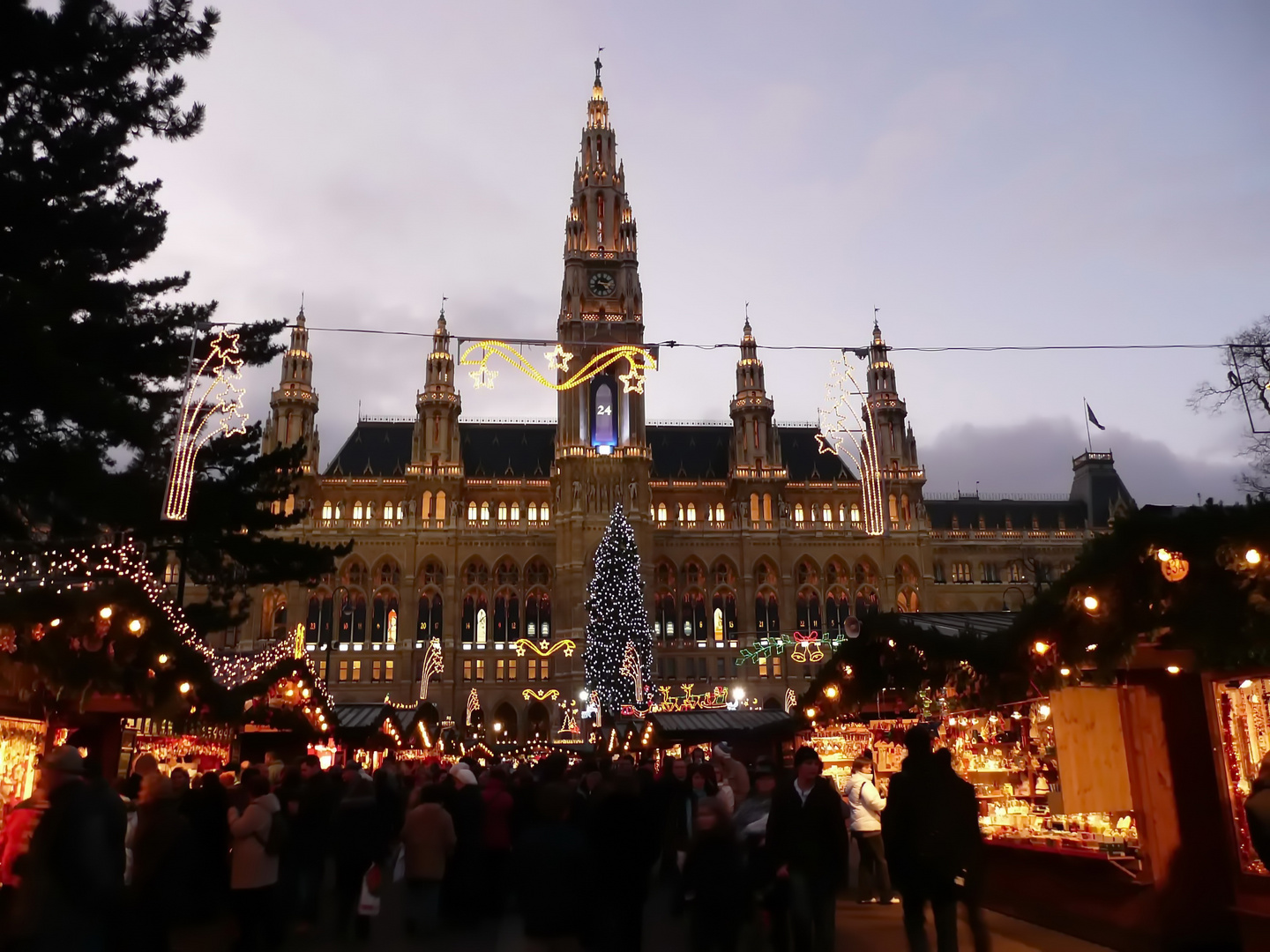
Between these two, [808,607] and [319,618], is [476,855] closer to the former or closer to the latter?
[319,618]

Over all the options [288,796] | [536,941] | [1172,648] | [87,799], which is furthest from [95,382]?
[1172,648]

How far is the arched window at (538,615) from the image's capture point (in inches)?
2231

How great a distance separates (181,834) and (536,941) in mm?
2612

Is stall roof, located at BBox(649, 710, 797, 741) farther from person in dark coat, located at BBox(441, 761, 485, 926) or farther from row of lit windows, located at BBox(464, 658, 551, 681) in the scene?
row of lit windows, located at BBox(464, 658, 551, 681)

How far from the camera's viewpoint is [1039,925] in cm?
1001

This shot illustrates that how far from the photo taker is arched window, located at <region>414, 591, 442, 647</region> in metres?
55.6

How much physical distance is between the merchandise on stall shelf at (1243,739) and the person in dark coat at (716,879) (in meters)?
4.56

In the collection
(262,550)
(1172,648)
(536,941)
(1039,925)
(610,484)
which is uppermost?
(610,484)

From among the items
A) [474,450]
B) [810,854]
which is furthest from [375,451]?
[810,854]

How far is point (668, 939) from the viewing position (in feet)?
30.8

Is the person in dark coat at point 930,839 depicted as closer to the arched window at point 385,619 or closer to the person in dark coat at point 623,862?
the person in dark coat at point 623,862

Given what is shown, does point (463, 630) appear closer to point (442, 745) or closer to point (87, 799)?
point (442, 745)

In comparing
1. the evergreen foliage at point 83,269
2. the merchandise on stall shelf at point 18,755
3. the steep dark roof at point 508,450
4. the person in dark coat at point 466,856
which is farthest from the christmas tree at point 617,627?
the person in dark coat at point 466,856

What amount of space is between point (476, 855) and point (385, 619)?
156ft
